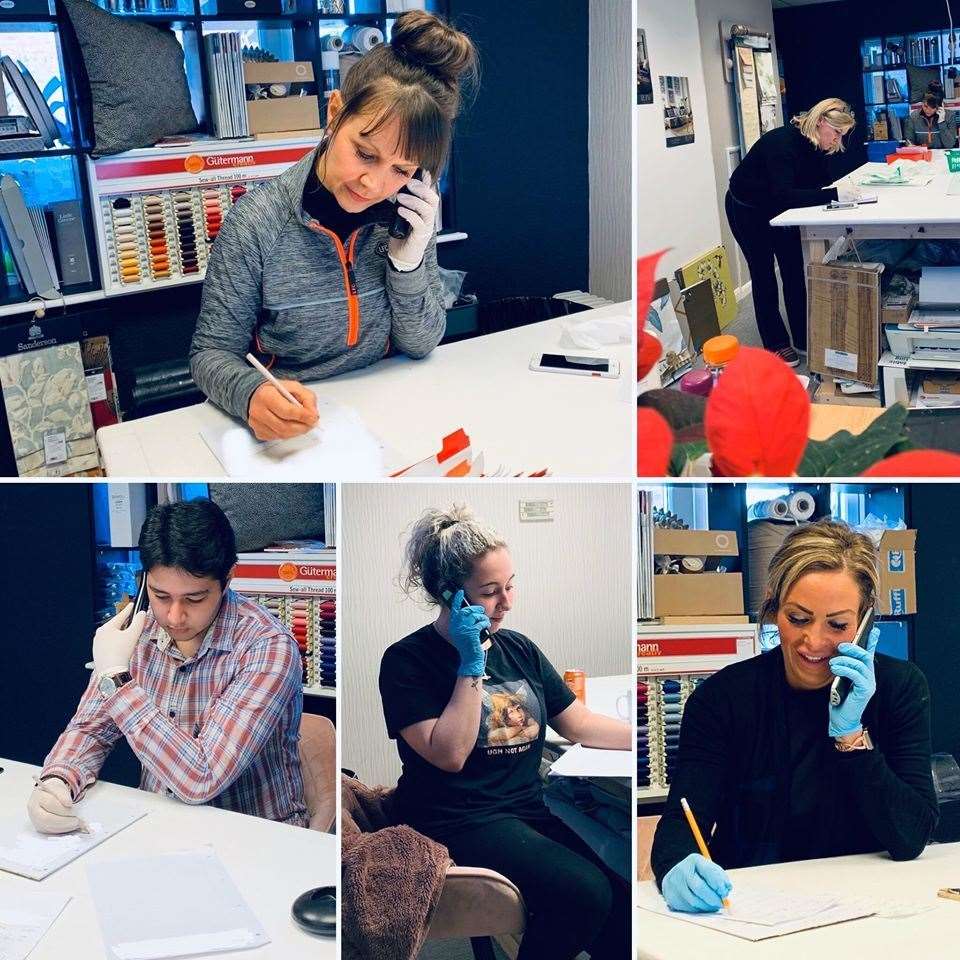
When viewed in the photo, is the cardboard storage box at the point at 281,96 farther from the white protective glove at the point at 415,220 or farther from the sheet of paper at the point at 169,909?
the sheet of paper at the point at 169,909

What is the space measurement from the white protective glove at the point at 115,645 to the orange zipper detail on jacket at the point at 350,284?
63 centimetres

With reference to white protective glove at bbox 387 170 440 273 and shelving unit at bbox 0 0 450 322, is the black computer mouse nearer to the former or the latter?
white protective glove at bbox 387 170 440 273

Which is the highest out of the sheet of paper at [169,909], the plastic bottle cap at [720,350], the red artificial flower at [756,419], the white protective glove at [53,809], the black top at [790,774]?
the plastic bottle cap at [720,350]

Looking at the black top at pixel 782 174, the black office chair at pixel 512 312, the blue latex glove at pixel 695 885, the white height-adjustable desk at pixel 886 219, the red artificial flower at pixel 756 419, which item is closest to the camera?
the red artificial flower at pixel 756 419

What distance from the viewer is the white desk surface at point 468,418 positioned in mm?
1649

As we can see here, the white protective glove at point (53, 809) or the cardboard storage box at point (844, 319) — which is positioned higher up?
the cardboard storage box at point (844, 319)

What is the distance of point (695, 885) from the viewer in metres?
1.50

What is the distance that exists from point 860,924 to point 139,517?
127cm

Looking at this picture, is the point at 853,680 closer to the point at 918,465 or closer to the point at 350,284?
the point at 918,465

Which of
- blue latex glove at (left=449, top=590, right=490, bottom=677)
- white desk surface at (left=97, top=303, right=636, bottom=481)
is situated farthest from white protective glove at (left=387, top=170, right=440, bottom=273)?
blue latex glove at (left=449, top=590, right=490, bottom=677)

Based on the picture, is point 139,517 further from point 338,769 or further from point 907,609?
point 907,609

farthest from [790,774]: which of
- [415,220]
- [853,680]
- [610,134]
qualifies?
[610,134]

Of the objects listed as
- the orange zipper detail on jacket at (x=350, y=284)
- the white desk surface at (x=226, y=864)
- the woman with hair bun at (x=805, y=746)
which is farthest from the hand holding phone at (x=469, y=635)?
the orange zipper detail on jacket at (x=350, y=284)

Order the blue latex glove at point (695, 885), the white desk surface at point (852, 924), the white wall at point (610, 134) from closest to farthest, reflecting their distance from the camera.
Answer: the white desk surface at point (852, 924), the blue latex glove at point (695, 885), the white wall at point (610, 134)
